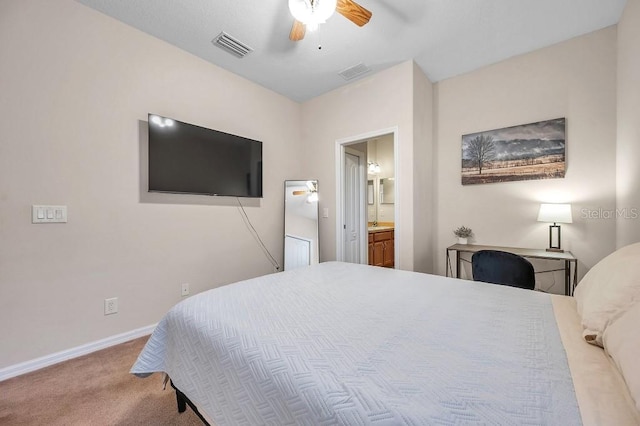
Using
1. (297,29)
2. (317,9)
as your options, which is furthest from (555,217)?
(297,29)

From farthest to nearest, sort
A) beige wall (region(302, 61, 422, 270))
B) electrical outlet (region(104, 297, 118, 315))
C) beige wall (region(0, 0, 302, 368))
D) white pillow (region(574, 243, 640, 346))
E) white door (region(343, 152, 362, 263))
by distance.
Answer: white door (region(343, 152, 362, 263))
beige wall (region(302, 61, 422, 270))
electrical outlet (region(104, 297, 118, 315))
beige wall (region(0, 0, 302, 368))
white pillow (region(574, 243, 640, 346))

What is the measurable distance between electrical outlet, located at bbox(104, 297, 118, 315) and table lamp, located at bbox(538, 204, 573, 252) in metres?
3.99

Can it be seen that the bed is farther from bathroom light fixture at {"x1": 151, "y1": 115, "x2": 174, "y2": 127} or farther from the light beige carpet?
bathroom light fixture at {"x1": 151, "y1": 115, "x2": 174, "y2": 127}

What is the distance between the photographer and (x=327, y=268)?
6.80 ft

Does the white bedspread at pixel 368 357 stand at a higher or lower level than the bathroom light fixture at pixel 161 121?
lower

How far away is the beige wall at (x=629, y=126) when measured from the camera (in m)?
1.89

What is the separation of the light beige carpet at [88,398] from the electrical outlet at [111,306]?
1.24 feet

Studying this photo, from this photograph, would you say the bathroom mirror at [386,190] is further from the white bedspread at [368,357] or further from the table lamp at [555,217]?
the white bedspread at [368,357]

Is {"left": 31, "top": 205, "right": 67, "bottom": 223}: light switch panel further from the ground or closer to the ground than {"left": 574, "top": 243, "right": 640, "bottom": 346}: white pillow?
further from the ground

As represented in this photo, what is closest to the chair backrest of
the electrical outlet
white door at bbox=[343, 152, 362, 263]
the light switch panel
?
white door at bbox=[343, 152, 362, 263]

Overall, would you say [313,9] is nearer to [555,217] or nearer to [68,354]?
[555,217]

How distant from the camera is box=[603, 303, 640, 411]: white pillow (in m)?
0.63

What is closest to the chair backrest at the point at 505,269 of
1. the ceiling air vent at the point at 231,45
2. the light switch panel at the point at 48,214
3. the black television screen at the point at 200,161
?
the black television screen at the point at 200,161

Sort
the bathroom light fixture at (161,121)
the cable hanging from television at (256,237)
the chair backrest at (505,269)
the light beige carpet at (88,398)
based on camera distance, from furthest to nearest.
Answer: the cable hanging from television at (256,237), the bathroom light fixture at (161,121), the chair backrest at (505,269), the light beige carpet at (88,398)
